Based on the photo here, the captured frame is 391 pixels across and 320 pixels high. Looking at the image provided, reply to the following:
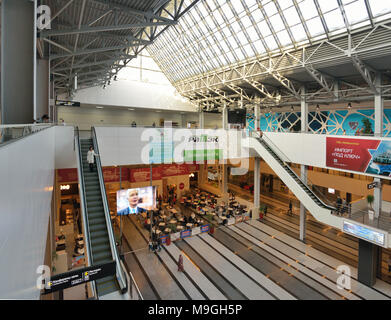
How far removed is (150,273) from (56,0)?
497 inches

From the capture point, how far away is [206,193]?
89.7ft

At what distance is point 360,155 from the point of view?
40.9 feet

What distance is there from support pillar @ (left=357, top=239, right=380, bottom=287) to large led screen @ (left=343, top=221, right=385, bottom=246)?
1228mm

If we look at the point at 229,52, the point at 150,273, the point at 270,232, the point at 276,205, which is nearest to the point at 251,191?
the point at 276,205

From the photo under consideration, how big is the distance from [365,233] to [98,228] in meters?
12.0

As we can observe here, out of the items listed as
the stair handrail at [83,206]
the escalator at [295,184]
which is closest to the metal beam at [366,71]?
the escalator at [295,184]

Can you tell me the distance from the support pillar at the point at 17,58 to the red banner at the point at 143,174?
437 inches

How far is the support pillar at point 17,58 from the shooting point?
6.46 metres

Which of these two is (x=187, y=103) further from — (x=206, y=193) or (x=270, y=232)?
(x=270, y=232)

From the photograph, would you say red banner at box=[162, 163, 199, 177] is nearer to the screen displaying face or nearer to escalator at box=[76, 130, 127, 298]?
the screen displaying face

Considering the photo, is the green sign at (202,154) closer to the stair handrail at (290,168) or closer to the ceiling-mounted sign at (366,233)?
the stair handrail at (290,168)

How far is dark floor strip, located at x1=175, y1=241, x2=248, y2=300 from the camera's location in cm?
1105

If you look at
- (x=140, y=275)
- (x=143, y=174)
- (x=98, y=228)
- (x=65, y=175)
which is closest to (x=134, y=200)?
(x=143, y=174)

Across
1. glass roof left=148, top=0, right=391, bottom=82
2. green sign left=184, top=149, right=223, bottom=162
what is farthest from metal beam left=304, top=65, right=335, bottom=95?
green sign left=184, top=149, right=223, bottom=162
